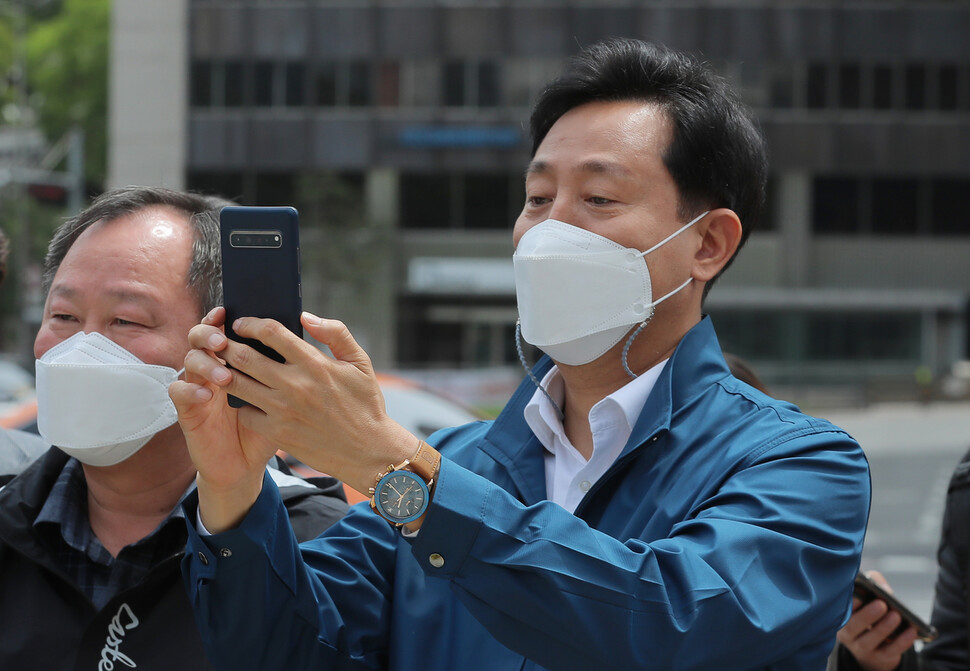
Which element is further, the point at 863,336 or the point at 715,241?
the point at 863,336

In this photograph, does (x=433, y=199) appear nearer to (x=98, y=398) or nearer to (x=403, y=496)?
(x=98, y=398)

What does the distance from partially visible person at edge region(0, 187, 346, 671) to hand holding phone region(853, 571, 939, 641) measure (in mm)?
1240

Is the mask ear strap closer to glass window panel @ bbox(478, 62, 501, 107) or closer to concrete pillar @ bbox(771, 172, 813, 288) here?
glass window panel @ bbox(478, 62, 501, 107)

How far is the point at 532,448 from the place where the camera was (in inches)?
81.6

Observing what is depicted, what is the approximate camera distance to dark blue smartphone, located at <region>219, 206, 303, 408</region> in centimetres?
161

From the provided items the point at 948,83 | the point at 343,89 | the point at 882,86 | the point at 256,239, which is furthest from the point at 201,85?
the point at 256,239

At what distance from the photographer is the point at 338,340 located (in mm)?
1499

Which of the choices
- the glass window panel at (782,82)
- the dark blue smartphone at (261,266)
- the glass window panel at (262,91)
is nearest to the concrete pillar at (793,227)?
the glass window panel at (782,82)

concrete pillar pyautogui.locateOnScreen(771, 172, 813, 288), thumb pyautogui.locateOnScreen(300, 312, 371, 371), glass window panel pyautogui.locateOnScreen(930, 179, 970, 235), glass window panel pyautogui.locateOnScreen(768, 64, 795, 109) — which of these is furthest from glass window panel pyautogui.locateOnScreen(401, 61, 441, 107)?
thumb pyautogui.locateOnScreen(300, 312, 371, 371)

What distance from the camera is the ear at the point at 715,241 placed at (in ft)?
6.87

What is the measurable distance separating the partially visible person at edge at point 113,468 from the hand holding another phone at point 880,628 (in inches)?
49.4

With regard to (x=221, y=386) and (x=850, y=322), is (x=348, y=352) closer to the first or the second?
(x=221, y=386)

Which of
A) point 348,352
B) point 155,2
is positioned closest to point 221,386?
point 348,352

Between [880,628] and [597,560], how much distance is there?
1416mm
